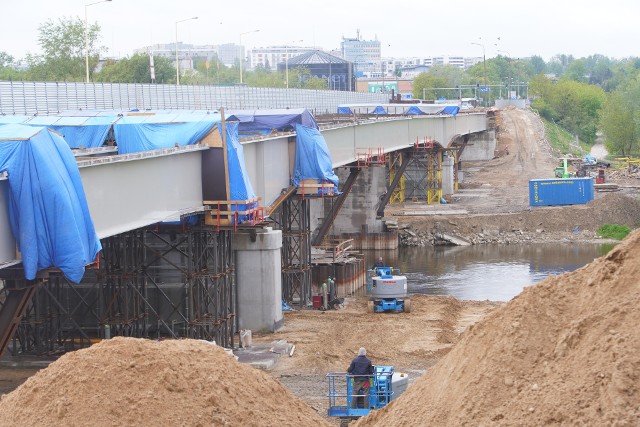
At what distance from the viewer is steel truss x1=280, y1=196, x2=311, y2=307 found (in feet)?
146

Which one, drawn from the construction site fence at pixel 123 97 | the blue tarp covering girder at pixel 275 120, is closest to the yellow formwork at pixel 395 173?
the construction site fence at pixel 123 97

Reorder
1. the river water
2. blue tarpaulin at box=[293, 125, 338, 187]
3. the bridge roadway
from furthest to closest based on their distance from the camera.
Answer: the river water → blue tarpaulin at box=[293, 125, 338, 187] → the bridge roadway

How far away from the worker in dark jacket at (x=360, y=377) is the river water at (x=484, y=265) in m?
28.2

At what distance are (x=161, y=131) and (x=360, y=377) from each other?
14921 millimetres

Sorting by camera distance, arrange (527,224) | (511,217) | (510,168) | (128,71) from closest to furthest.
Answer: (527,224)
(511,217)
(128,71)
(510,168)

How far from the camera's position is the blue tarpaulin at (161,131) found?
32.6 m

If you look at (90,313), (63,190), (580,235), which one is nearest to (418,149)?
(580,235)

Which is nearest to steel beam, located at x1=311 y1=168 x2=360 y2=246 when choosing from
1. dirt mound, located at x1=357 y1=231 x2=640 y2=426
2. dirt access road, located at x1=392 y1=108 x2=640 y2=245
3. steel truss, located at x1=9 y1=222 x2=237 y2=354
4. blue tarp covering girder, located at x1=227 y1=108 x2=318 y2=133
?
blue tarp covering girder, located at x1=227 y1=108 x2=318 y2=133

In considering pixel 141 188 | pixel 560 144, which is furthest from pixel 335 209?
pixel 560 144

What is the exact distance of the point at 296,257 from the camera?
45375mm

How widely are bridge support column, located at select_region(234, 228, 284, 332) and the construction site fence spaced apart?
52.6 ft

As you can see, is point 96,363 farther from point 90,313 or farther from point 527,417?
point 90,313

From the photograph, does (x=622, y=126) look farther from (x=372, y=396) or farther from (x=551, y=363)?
(x=551, y=363)

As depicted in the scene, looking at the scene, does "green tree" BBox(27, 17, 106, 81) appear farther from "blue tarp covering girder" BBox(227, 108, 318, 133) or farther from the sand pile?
the sand pile
